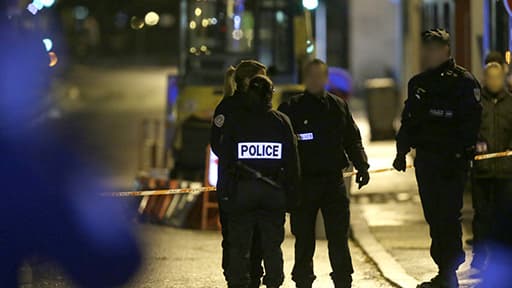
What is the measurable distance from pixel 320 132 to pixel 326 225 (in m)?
0.73

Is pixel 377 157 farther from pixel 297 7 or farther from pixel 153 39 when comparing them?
pixel 153 39

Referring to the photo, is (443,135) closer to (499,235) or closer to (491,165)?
(499,235)

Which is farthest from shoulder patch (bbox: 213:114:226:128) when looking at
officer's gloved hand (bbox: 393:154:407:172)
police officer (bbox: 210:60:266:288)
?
officer's gloved hand (bbox: 393:154:407:172)

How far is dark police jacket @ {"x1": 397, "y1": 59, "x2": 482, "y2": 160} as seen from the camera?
28.8ft

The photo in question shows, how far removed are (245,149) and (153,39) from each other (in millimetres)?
51630

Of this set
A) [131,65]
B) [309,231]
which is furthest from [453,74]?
[131,65]

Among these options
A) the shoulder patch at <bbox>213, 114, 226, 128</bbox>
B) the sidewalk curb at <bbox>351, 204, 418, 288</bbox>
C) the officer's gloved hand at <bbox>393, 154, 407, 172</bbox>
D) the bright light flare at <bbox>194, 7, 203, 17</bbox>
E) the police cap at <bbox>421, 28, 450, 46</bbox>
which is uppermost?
the bright light flare at <bbox>194, 7, 203, 17</bbox>

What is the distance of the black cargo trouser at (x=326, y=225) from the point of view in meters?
8.89

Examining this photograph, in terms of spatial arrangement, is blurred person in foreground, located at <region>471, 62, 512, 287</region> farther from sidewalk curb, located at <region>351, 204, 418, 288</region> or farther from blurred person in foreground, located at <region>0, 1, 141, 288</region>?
blurred person in foreground, located at <region>0, 1, 141, 288</region>

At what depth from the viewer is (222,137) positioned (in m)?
8.45

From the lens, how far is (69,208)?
14086 mm

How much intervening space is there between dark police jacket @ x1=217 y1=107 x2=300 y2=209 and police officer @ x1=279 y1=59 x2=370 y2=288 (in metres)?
0.54

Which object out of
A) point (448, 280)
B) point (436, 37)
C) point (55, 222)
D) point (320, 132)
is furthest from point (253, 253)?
point (55, 222)

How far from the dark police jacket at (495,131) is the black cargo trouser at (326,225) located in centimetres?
184
